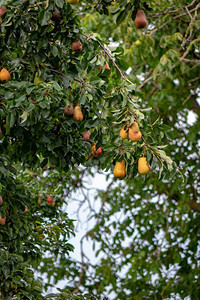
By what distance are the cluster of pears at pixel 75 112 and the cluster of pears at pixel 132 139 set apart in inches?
8.4

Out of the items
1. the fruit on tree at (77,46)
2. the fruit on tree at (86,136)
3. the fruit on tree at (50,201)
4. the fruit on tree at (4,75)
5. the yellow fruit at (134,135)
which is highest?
the fruit on tree at (50,201)

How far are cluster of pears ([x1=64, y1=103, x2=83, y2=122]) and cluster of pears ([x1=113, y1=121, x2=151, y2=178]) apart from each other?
0.21 meters

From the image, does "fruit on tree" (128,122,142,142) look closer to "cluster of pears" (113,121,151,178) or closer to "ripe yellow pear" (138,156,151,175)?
"cluster of pears" (113,121,151,178)

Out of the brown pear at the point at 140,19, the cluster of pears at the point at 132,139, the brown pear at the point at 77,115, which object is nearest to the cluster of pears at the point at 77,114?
the brown pear at the point at 77,115

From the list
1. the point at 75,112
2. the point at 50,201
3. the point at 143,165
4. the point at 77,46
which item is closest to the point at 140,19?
the point at 77,46

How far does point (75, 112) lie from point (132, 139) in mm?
311

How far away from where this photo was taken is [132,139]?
230cm

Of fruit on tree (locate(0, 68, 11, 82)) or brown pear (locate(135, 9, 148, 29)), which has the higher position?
brown pear (locate(135, 9, 148, 29))

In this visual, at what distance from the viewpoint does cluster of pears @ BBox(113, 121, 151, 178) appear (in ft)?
7.52

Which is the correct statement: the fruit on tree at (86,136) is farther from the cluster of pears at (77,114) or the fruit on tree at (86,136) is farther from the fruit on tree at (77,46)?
the fruit on tree at (77,46)

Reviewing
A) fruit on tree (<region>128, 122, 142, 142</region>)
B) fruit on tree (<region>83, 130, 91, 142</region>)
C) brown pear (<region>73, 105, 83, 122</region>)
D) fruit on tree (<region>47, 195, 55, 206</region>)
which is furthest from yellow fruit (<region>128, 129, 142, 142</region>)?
fruit on tree (<region>47, 195, 55, 206</region>)

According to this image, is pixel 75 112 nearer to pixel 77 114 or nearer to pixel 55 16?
pixel 77 114

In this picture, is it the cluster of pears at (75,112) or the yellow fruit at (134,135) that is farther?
the cluster of pears at (75,112)

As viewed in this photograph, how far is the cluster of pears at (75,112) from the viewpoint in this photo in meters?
2.45
